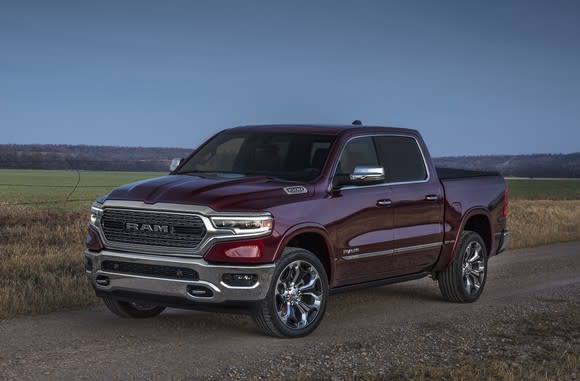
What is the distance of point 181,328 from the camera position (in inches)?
337

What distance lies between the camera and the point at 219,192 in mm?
7703

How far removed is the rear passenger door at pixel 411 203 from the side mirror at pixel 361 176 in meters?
0.72

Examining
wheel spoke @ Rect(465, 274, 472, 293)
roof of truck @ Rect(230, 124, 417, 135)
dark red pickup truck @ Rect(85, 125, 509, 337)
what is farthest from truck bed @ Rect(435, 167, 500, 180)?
roof of truck @ Rect(230, 124, 417, 135)

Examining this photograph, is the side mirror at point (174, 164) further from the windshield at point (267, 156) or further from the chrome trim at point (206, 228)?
the chrome trim at point (206, 228)

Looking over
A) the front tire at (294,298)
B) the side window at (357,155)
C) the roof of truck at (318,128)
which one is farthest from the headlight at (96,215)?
the side window at (357,155)

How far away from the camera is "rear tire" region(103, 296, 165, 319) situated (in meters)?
8.66

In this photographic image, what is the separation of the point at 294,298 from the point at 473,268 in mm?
3399

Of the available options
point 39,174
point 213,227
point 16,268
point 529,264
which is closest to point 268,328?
point 213,227

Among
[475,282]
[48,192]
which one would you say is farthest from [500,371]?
[48,192]

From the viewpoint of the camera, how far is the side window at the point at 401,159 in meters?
9.43

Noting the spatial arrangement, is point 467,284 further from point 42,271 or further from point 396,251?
point 42,271

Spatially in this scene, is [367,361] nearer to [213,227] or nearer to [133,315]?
[213,227]

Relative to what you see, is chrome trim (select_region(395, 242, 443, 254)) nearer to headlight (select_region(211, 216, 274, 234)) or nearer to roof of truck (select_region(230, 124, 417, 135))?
roof of truck (select_region(230, 124, 417, 135))

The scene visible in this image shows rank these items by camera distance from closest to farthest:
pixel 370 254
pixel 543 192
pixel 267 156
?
pixel 370 254
pixel 267 156
pixel 543 192
